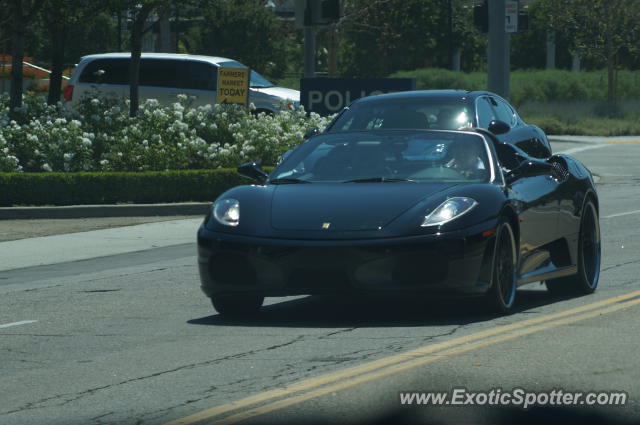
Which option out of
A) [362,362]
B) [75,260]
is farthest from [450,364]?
[75,260]

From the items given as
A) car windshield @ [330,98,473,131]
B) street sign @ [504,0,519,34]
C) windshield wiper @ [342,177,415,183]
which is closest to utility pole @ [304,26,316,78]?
street sign @ [504,0,519,34]

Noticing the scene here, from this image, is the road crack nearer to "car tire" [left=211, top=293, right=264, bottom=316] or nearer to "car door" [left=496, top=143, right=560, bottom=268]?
"car tire" [left=211, top=293, right=264, bottom=316]

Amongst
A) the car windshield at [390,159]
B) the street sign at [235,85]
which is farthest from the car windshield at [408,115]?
the street sign at [235,85]

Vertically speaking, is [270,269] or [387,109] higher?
[387,109]

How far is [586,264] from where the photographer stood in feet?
34.7

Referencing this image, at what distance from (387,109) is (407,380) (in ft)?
23.6

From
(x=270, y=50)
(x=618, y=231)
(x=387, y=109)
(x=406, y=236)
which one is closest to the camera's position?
(x=406, y=236)

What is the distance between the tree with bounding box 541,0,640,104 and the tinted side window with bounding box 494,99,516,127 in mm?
40957

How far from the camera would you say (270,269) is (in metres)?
8.71

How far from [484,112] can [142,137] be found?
8.70 meters

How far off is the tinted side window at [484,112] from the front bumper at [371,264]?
572 cm

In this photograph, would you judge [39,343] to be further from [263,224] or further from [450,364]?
[450,364]

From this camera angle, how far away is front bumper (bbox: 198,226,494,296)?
8.49m

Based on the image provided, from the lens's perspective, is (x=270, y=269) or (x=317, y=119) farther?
(x=317, y=119)
